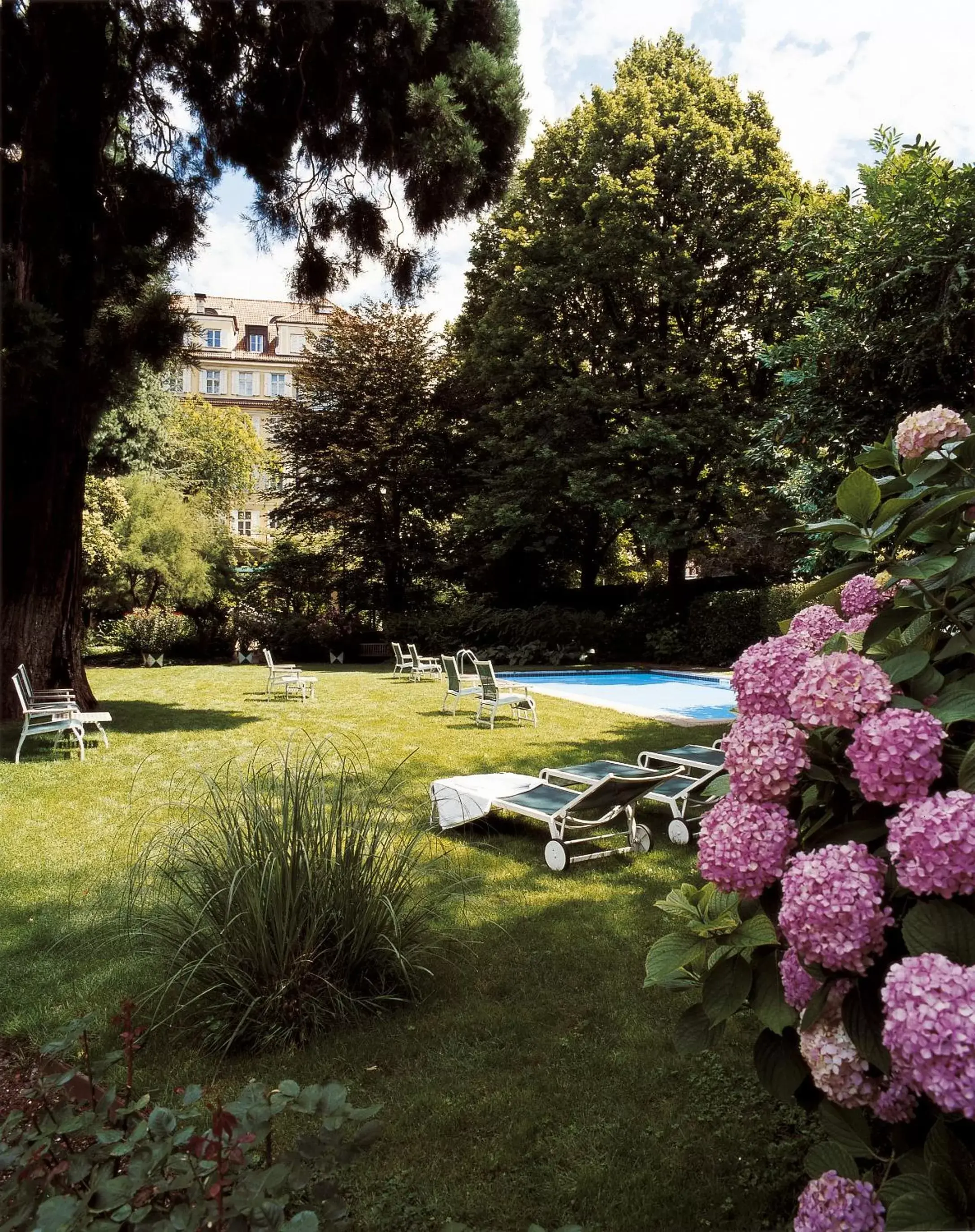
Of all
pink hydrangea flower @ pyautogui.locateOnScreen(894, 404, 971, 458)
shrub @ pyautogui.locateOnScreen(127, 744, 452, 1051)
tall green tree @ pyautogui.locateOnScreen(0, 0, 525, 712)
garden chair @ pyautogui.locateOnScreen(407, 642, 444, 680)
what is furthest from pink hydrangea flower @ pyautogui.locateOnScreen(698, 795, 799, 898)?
garden chair @ pyautogui.locateOnScreen(407, 642, 444, 680)

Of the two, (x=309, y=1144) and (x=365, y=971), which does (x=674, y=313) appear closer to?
(x=365, y=971)

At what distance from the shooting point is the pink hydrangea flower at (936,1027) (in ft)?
3.35

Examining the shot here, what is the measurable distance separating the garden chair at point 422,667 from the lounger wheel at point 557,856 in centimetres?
1112

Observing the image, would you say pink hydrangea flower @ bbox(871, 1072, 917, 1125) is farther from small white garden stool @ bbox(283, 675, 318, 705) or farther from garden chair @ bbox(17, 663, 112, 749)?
small white garden stool @ bbox(283, 675, 318, 705)

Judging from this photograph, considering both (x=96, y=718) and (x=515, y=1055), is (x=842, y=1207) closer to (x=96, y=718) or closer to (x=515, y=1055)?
(x=515, y=1055)

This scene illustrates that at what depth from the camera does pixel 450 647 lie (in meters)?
22.1

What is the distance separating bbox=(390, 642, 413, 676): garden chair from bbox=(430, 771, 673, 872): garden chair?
11271mm

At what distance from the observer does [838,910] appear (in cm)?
123

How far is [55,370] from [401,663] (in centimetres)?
1063

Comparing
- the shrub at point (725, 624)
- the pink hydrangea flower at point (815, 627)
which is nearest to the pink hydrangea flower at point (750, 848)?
the pink hydrangea flower at point (815, 627)

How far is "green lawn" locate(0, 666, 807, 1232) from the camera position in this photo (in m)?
2.27

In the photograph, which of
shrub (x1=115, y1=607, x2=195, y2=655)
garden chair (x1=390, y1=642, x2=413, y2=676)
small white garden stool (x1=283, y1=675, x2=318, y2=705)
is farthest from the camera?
shrub (x1=115, y1=607, x2=195, y2=655)

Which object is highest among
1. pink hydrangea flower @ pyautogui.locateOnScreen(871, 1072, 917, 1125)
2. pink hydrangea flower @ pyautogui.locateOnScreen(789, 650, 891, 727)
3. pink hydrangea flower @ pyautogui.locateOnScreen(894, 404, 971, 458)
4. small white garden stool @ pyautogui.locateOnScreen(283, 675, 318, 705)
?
pink hydrangea flower @ pyautogui.locateOnScreen(894, 404, 971, 458)

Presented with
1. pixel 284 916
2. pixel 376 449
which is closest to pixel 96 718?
pixel 284 916
